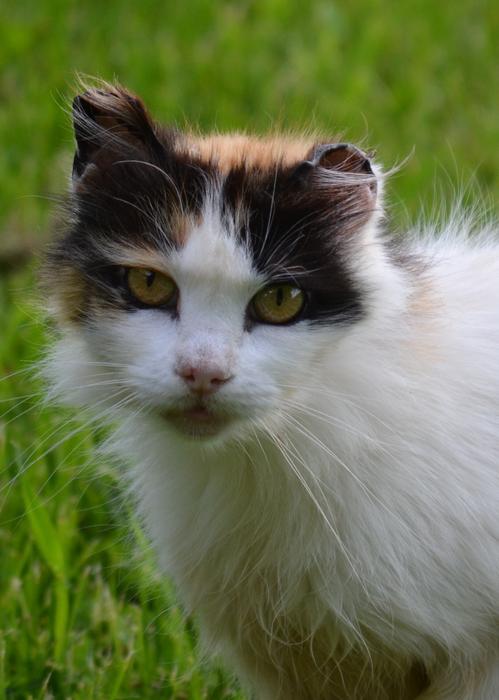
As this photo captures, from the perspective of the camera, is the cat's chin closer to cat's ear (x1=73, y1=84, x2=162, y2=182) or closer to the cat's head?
the cat's head

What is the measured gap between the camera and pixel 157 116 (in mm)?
6301

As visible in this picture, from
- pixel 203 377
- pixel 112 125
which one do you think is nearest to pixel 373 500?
pixel 203 377

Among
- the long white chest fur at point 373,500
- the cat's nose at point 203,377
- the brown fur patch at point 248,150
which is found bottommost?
the long white chest fur at point 373,500

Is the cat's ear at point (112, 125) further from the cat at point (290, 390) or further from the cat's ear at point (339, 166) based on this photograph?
the cat's ear at point (339, 166)

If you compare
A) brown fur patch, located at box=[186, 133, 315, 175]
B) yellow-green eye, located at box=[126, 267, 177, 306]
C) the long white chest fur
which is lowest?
the long white chest fur

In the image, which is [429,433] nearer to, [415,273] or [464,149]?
[415,273]

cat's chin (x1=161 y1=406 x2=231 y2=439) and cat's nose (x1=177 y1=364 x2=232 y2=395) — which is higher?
cat's nose (x1=177 y1=364 x2=232 y2=395)

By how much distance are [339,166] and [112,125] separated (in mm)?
480

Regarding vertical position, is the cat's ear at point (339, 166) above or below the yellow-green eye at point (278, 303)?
above

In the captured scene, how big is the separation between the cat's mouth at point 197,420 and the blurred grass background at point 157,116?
0.73 metres

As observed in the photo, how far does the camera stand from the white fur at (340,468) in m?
2.62

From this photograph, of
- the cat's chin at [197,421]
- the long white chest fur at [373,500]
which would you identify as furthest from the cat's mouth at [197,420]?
the long white chest fur at [373,500]

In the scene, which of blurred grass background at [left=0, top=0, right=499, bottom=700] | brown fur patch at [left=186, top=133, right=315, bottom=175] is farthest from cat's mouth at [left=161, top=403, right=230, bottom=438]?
blurred grass background at [left=0, top=0, right=499, bottom=700]

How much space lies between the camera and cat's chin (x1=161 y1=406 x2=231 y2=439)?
2594mm
